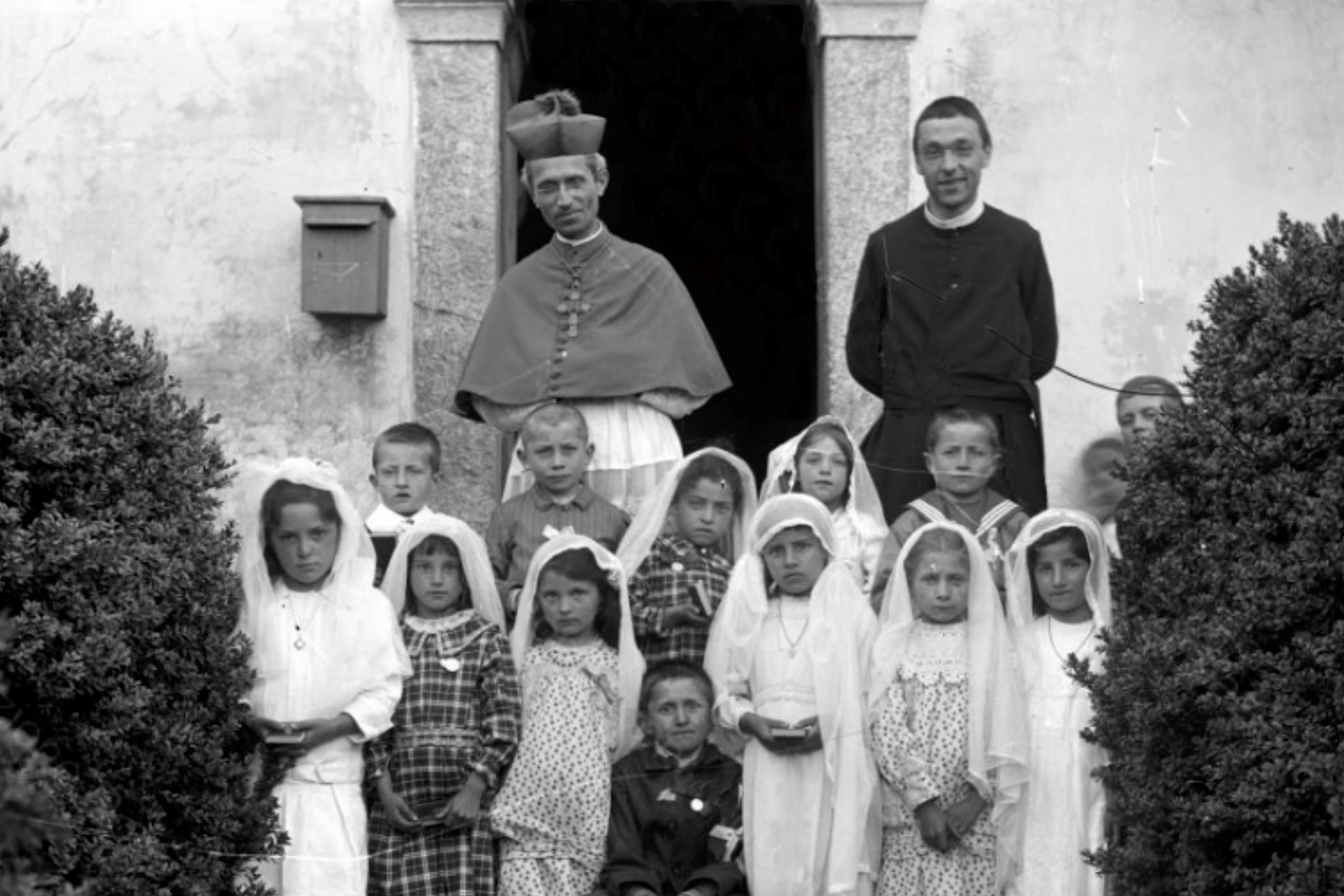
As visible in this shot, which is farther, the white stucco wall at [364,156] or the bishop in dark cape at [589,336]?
the white stucco wall at [364,156]

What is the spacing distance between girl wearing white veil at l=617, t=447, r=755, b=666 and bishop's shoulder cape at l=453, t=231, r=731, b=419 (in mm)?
635

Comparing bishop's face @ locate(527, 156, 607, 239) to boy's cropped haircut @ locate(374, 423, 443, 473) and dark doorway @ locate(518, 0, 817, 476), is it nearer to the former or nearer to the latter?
boy's cropped haircut @ locate(374, 423, 443, 473)

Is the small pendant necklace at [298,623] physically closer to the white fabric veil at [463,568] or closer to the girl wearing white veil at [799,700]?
the white fabric veil at [463,568]

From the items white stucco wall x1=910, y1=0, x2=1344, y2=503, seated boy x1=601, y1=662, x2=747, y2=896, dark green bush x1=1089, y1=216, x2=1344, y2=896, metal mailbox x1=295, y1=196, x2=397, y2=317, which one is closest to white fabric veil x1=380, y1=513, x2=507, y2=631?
seated boy x1=601, y1=662, x2=747, y2=896

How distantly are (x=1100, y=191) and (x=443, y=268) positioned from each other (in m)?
2.43

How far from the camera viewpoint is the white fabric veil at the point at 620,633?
8.45 m

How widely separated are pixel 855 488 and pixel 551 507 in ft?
2.91

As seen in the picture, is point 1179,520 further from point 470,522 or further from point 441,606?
point 470,522

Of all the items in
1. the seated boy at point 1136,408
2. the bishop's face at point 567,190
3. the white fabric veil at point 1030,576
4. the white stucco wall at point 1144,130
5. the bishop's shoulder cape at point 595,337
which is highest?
the white stucco wall at point 1144,130

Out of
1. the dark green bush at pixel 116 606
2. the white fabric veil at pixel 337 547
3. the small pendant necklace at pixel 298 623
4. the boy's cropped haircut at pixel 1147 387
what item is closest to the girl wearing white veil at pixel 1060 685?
the boy's cropped haircut at pixel 1147 387

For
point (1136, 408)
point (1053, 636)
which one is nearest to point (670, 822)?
point (1053, 636)

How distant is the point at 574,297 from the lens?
10.0 meters

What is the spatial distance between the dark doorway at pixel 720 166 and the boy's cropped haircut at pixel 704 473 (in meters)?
5.38

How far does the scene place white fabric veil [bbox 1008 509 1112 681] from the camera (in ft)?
27.5
